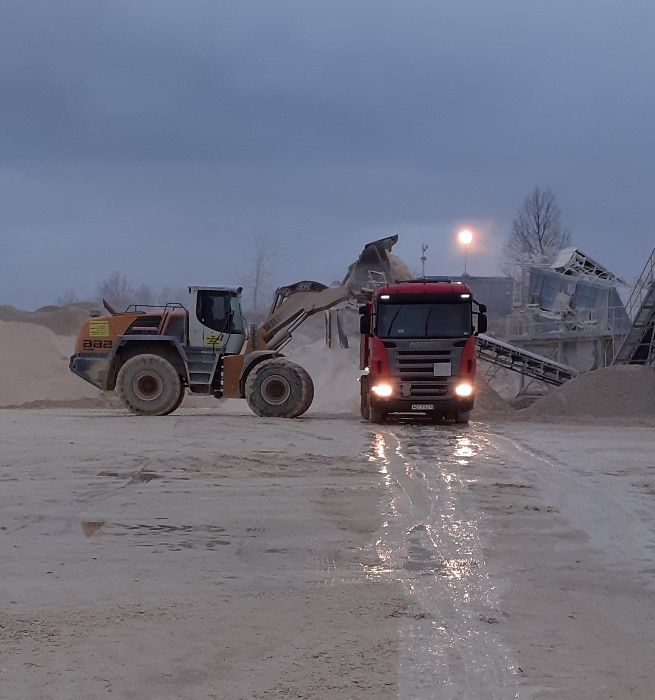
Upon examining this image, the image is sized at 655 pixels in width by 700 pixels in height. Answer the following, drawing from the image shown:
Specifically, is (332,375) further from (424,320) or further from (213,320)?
(424,320)

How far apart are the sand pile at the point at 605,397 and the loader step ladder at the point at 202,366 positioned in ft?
26.6

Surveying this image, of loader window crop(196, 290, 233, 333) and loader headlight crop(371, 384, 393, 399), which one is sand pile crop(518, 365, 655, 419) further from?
loader window crop(196, 290, 233, 333)

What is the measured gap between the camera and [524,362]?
105ft

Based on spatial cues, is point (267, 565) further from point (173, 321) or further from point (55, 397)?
point (55, 397)

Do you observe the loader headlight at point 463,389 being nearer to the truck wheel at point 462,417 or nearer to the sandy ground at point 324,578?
the truck wheel at point 462,417

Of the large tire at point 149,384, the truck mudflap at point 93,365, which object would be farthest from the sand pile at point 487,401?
the truck mudflap at point 93,365

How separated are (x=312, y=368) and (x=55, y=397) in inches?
447

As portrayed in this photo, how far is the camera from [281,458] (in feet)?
39.8

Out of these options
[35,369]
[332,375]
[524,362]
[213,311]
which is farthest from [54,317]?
[213,311]

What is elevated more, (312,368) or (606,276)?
(606,276)

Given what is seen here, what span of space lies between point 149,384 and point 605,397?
12.2m

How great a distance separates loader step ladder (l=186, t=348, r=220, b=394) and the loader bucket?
169 inches

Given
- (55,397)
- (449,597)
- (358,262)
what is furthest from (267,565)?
(55,397)

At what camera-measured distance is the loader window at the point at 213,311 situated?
20500 millimetres
